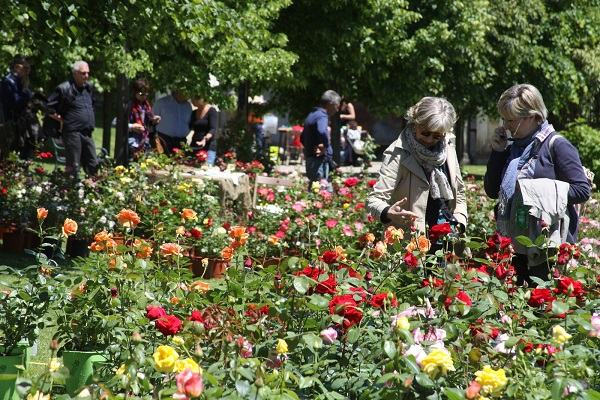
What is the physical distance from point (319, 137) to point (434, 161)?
19.4 ft

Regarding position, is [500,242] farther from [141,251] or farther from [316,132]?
[316,132]

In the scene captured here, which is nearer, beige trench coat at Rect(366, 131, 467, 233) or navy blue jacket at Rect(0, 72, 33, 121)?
A: beige trench coat at Rect(366, 131, 467, 233)

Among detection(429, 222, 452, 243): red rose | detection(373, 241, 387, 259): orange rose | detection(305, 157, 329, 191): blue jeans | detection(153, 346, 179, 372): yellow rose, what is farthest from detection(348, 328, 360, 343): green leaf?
detection(305, 157, 329, 191): blue jeans

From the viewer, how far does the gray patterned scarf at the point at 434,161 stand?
4.36 metres

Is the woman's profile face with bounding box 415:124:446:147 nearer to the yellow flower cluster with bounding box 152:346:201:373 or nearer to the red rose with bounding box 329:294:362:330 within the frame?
the red rose with bounding box 329:294:362:330

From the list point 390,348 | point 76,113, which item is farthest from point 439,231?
point 76,113

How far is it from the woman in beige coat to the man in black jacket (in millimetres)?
5952

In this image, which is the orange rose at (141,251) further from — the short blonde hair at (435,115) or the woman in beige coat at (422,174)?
the short blonde hair at (435,115)

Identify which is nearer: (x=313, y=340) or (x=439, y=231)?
(x=313, y=340)

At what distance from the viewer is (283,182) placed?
376 inches

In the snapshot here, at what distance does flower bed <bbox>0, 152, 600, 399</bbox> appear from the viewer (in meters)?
2.28

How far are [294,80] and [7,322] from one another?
40.3ft

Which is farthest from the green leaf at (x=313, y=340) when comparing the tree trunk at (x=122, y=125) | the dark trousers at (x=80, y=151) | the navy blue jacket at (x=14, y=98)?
the navy blue jacket at (x=14, y=98)

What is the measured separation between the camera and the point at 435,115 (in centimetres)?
422
